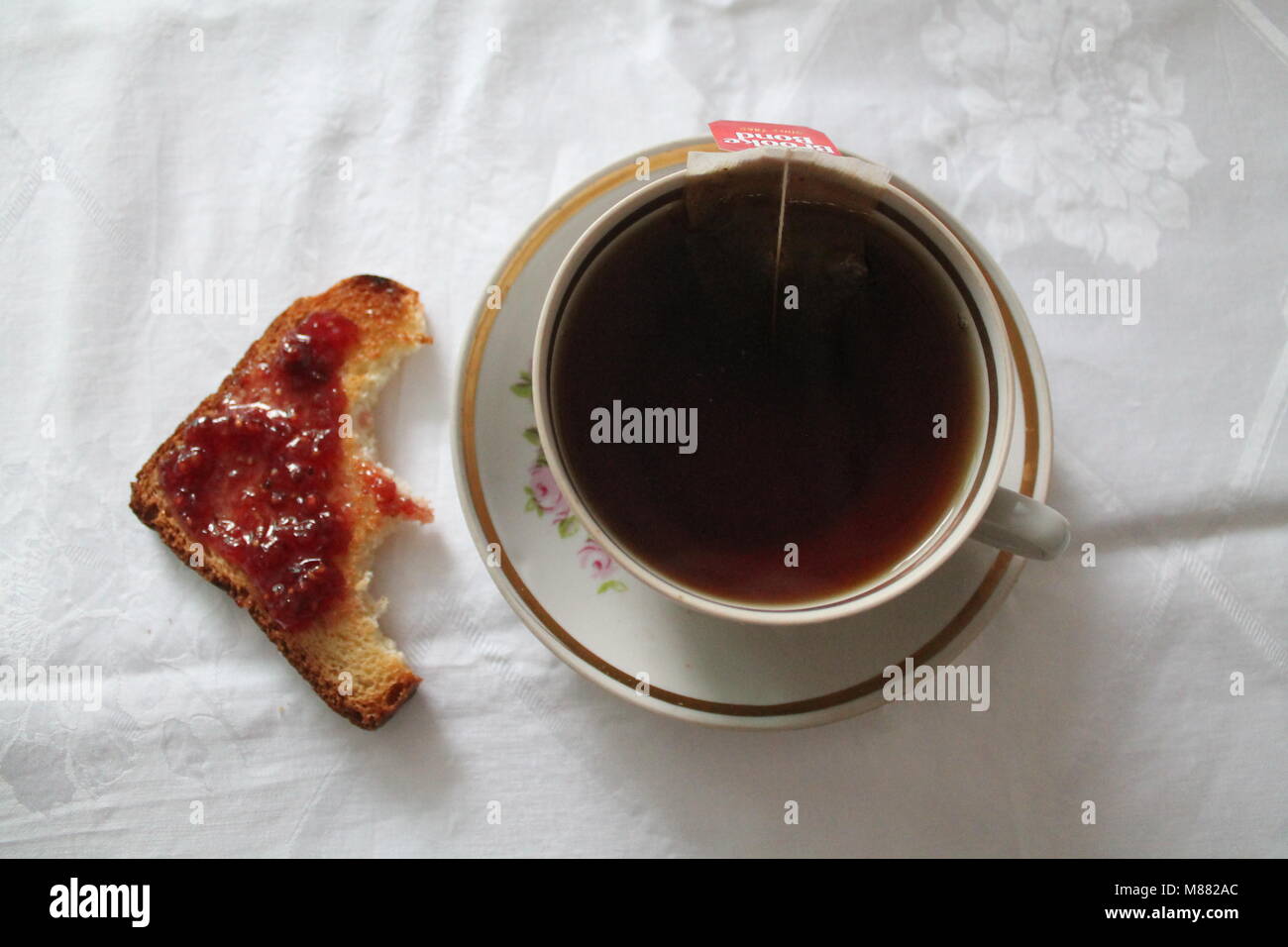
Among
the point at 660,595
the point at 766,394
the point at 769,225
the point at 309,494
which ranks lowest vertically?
the point at 660,595

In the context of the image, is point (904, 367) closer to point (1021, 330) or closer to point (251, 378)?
point (1021, 330)

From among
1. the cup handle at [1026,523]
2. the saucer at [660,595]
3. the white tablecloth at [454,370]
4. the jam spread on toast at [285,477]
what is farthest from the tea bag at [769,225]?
the jam spread on toast at [285,477]

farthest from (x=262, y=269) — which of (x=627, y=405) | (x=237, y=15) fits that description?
Result: (x=627, y=405)

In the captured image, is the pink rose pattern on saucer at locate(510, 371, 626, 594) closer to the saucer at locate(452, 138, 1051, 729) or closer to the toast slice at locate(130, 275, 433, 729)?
the saucer at locate(452, 138, 1051, 729)

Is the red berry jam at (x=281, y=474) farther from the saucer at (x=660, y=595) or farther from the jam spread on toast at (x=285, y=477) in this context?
the saucer at (x=660, y=595)

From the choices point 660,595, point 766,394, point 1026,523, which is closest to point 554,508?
point 660,595

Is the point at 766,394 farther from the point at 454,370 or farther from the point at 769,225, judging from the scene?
the point at 454,370

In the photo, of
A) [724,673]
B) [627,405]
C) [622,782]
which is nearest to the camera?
[627,405]
